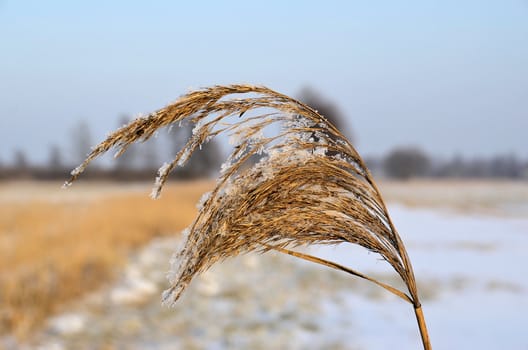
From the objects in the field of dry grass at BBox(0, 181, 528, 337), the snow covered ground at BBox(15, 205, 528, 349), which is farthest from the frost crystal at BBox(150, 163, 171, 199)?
the field of dry grass at BBox(0, 181, 528, 337)

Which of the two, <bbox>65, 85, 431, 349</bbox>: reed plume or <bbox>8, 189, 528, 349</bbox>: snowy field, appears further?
<bbox>8, 189, 528, 349</bbox>: snowy field

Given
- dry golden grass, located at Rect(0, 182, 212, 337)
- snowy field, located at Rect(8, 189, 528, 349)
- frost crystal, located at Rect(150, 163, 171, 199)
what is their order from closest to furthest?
frost crystal, located at Rect(150, 163, 171, 199) < snowy field, located at Rect(8, 189, 528, 349) < dry golden grass, located at Rect(0, 182, 212, 337)

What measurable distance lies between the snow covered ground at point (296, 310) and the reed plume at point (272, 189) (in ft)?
14.9

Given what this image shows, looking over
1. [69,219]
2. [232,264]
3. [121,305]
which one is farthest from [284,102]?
[69,219]

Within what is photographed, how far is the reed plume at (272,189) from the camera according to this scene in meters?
1.07

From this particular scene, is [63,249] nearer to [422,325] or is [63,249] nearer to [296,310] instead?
[296,310]

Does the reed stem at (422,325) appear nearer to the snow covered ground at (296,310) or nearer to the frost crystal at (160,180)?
the frost crystal at (160,180)

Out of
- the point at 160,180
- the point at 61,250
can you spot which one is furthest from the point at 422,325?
the point at 61,250

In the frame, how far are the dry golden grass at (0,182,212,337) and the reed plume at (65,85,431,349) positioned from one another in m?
3.20

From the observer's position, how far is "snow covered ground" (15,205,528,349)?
5555 mm

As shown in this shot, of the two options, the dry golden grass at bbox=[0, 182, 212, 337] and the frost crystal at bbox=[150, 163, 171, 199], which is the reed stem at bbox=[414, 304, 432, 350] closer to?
the frost crystal at bbox=[150, 163, 171, 199]

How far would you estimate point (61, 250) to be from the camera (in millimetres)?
7465

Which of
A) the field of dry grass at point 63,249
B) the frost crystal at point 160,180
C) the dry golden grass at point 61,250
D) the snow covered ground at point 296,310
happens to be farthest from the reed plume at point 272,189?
the field of dry grass at point 63,249

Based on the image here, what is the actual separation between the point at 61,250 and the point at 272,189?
714 cm
